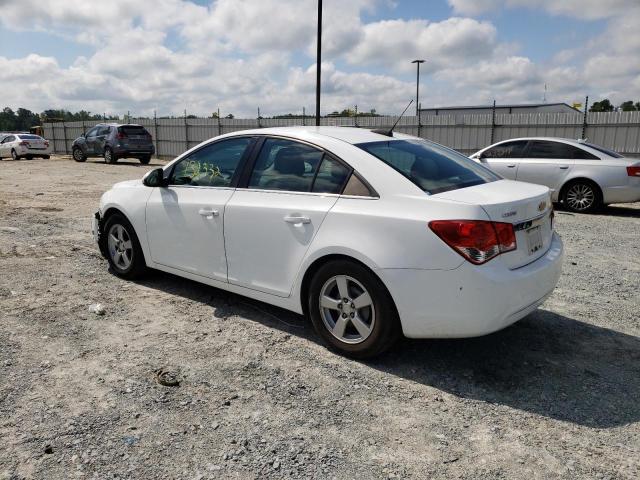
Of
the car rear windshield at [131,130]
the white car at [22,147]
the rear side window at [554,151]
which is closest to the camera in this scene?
the rear side window at [554,151]

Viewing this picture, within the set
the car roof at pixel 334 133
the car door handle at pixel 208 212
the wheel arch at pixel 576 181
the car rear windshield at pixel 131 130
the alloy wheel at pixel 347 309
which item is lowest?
the alloy wheel at pixel 347 309

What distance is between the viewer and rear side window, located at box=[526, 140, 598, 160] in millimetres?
10570

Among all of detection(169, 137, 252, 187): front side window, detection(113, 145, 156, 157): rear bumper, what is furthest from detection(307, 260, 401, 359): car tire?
detection(113, 145, 156, 157): rear bumper

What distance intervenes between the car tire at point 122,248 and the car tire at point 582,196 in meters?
8.73

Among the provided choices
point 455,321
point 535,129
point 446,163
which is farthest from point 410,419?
point 535,129

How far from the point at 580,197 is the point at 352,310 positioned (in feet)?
28.6

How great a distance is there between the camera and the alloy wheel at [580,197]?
10422mm

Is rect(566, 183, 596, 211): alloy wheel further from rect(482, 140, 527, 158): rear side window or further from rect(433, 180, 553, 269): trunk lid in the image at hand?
rect(433, 180, 553, 269): trunk lid

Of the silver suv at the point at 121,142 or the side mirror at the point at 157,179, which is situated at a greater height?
the silver suv at the point at 121,142

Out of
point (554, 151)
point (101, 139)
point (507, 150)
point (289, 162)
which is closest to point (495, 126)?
point (507, 150)

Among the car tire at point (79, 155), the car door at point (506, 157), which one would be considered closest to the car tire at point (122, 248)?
the car door at point (506, 157)

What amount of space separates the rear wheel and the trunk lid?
315 cm

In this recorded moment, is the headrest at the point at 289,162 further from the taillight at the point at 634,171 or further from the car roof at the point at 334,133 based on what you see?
the taillight at the point at 634,171

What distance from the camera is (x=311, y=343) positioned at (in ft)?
12.9
